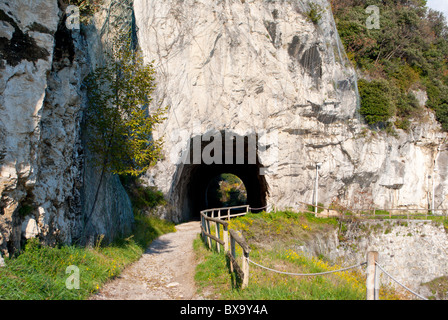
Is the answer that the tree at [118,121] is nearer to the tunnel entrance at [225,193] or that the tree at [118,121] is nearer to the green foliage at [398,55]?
the green foliage at [398,55]

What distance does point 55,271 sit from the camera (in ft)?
20.1

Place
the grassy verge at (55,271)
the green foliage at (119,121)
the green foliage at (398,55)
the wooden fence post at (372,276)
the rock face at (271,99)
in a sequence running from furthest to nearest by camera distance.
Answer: the green foliage at (398,55), the rock face at (271,99), the green foliage at (119,121), the grassy verge at (55,271), the wooden fence post at (372,276)

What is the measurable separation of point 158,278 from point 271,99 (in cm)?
1353

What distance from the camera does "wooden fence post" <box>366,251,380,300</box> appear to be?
418 centimetres

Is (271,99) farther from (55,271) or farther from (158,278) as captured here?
(55,271)

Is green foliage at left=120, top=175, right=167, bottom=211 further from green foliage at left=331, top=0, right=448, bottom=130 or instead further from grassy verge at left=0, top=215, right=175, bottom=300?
green foliage at left=331, top=0, right=448, bottom=130

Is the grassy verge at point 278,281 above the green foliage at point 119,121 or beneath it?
beneath

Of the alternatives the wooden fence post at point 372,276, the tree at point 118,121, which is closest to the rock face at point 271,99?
the tree at point 118,121

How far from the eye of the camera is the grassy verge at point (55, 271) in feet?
16.4

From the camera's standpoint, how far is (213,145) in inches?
846

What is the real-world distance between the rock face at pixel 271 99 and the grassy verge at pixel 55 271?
952 cm


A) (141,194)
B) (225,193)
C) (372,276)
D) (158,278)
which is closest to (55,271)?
(158,278)

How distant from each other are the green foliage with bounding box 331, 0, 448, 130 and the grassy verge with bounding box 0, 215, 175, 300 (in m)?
19.2

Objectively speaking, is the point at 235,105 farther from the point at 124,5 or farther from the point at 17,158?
the point at 17,158
